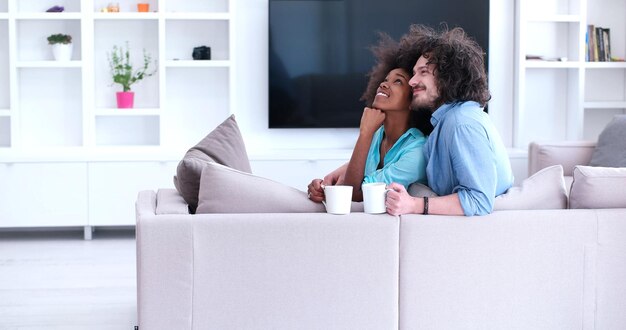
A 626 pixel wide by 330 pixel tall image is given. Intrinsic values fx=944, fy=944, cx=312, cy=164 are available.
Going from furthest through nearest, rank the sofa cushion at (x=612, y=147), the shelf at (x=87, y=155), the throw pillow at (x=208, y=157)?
1. the shelf at (x=87, y=155)
2. the sofa cushion at (x=612, y=147)
3. the throw pillow at (x=208, y=157)

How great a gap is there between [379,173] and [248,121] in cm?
333

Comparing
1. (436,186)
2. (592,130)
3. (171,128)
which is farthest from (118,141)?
(436,186)

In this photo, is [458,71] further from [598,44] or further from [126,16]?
[598,44]

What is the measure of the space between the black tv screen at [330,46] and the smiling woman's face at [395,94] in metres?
3.05

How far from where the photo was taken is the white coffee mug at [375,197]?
8.65ft

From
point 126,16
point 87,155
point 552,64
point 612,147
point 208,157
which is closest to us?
point 208,157

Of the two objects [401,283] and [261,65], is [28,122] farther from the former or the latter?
[401,283]

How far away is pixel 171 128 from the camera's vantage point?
244 inches

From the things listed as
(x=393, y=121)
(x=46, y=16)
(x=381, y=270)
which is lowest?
(x=381, y=270)

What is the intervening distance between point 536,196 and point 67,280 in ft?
8.62

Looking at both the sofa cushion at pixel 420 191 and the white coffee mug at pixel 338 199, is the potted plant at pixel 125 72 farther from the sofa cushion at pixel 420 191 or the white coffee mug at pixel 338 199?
the white coffee mug at pixel 338 199

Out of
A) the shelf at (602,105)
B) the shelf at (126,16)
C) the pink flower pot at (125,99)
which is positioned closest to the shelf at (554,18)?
the shelf at (602,105)

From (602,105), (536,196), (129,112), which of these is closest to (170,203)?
(536,196)

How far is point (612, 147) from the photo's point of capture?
527 centimetres
